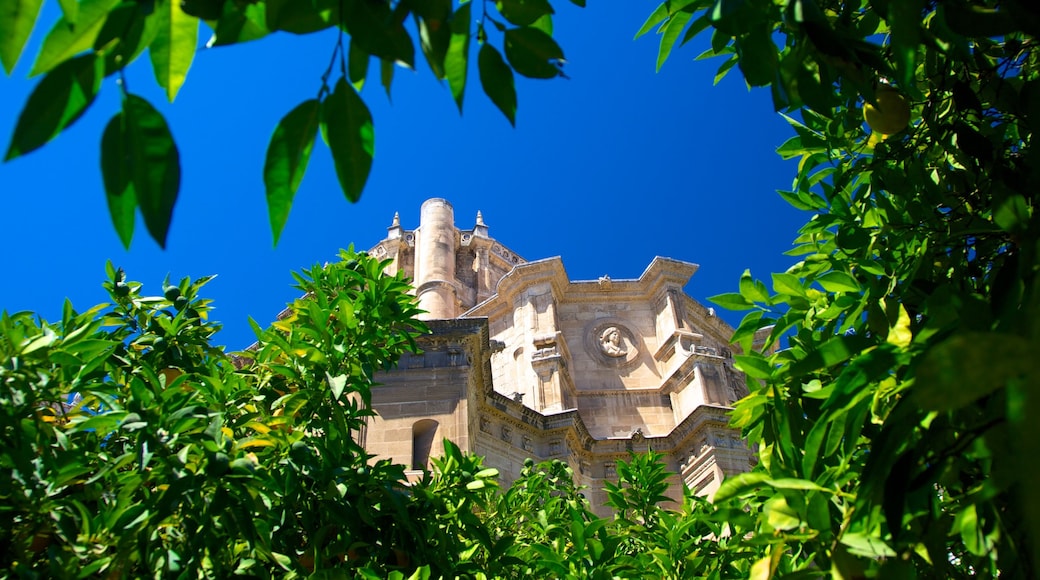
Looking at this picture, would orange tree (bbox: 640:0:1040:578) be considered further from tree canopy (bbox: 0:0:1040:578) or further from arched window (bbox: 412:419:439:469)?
arched window (bbox: 412:419:439:469)

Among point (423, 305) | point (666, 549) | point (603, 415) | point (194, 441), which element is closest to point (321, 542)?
point (194, 441)

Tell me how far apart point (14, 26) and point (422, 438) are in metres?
10.4

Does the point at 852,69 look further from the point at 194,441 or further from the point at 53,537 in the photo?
the point at 53,537

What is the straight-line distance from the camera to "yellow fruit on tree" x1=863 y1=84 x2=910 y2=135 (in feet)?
9.34

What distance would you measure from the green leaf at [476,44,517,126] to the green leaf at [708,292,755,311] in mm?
2115

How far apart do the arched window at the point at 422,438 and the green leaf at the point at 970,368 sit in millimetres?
10292

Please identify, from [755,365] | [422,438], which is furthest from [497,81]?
[422,438]

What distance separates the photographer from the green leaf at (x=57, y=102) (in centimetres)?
141

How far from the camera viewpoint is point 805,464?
8.19 ft

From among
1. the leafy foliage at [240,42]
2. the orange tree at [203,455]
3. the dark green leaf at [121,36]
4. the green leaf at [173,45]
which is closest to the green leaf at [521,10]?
the leafy foliage at [240,42]

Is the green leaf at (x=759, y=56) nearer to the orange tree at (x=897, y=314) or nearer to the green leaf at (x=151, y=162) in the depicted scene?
the orange tree at (x=897, y=314)

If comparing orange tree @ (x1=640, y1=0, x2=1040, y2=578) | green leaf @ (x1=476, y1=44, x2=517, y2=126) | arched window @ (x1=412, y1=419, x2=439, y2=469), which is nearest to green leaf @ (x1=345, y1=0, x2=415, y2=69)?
green leaf @ (x1=476, y1=44, x2=517, y2=126)

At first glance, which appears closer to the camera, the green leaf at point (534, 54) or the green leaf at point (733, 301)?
the green leaf at point (534, 54)

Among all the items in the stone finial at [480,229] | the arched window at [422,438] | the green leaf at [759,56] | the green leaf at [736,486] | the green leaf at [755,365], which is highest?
the stone finial at [480,229]
